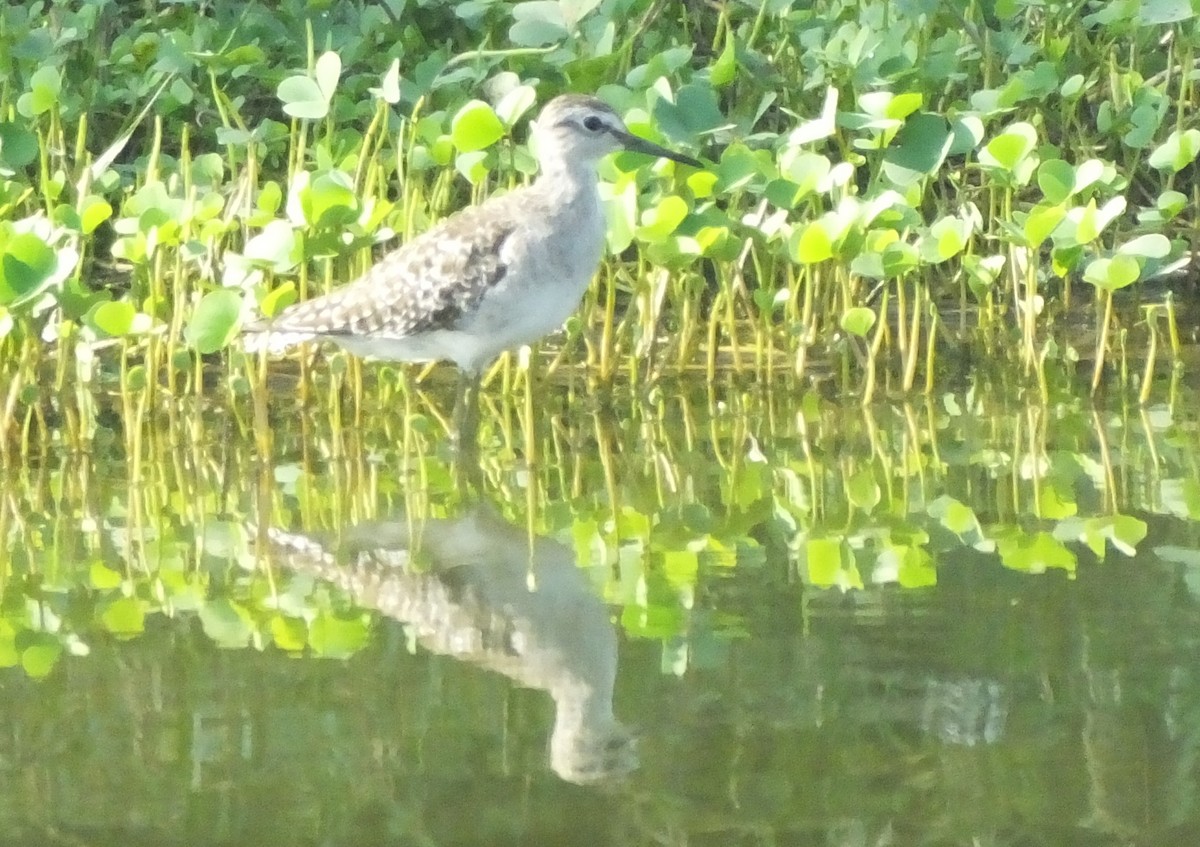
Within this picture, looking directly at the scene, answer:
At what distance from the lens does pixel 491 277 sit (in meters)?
5.30

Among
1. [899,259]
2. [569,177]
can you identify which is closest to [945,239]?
→ [899,259]

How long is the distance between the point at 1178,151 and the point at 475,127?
1.91 m

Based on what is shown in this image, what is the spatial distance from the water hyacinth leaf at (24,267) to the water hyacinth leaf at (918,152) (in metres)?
2.23

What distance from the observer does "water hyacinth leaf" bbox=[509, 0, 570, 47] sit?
591 cm

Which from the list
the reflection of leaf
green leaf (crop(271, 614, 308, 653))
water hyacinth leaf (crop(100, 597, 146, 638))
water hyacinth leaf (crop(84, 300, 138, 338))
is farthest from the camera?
water hyacinth leaf (crop(84, 300, 138, 338))

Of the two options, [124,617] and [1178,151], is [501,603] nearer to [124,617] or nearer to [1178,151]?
[124,617]

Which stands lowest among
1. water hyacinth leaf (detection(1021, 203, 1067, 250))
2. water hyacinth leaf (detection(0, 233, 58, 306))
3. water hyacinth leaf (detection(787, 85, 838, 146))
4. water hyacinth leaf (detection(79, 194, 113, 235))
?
water hyacinth leaf (detection(0, 233, 58, 306))

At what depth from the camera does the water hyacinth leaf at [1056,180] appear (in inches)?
211

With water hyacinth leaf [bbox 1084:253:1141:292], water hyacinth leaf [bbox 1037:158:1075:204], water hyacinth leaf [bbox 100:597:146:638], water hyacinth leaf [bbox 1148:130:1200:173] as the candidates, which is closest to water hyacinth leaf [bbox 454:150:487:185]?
water hyacinth leaf [bbox 1037:158:1075:204]

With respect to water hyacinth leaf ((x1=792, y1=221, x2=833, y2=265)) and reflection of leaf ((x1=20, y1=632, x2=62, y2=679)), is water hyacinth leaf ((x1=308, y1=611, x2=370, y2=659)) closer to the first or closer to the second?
reflection of leaf ((x1=20, y1=632, x2=62, y2=679))

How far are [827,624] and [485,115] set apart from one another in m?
2.15

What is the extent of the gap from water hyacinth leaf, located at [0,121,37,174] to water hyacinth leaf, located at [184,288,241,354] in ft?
3.45

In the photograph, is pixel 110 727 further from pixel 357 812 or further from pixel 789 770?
pixel 789 770

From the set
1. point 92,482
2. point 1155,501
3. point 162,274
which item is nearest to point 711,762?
point 1155,501
